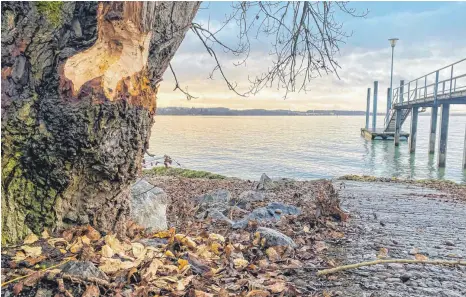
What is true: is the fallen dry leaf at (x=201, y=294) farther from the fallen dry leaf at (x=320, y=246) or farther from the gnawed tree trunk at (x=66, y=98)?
the fallen dry leaf at (x=320, y=246)

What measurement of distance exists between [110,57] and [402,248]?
10.9ft

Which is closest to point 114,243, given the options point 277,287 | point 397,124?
point 277,287

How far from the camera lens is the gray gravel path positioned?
2.64 m

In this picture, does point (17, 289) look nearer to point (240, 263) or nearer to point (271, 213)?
point (240, 263)

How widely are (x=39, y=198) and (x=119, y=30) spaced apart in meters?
1.17

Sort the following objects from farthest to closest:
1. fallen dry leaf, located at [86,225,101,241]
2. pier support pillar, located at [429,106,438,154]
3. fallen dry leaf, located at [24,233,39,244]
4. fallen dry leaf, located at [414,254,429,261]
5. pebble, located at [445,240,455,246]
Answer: pier support pillar, located at [429,106,438,154], pebble, located at [445,240,455,246], fallen dry leaf, located at [414,254,429,261], fallen dry leaf, located at [86,225,101,241], fallen dry leaf, located at [24,233,39,244]

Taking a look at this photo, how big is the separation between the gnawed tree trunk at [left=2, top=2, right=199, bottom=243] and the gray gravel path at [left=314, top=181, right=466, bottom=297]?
1.81 m

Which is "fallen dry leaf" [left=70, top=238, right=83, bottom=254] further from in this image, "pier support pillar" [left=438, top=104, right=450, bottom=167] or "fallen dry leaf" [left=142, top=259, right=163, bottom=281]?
"pier support pillar" [left=438, top=104, right=450, bottom=167]

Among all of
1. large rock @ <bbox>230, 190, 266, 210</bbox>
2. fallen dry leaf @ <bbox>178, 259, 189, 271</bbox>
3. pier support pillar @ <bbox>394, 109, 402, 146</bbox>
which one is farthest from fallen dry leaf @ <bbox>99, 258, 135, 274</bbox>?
pier support pillar @ <bbox>394, 109, 402, 146</bbox>

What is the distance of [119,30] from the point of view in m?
2.15

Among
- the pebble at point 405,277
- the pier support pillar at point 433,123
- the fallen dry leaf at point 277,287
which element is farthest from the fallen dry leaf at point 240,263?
the pier support pillar at point 433,123

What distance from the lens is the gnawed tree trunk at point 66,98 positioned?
2.13 metres

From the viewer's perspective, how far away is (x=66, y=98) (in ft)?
7.09

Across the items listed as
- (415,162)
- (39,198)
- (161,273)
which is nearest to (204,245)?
(161,273)
